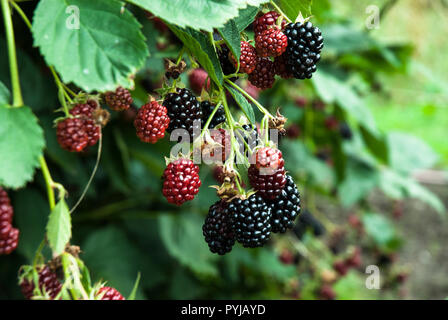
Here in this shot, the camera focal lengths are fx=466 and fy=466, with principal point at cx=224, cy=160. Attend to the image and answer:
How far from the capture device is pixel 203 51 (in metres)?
0.57


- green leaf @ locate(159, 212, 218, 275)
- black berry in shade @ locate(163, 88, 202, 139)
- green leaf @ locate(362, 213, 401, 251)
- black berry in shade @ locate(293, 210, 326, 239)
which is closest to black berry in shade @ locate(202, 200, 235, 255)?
black berry in shade @ locate(163, 88, 202, 139)

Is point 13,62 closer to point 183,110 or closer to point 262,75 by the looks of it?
point 183,110

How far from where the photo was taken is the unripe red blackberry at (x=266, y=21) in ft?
2.07

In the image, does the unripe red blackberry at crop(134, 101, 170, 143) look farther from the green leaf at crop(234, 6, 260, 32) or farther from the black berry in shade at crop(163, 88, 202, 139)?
the green leaf at crop(234, 6, 260, 32)

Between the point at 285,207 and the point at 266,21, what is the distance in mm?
256

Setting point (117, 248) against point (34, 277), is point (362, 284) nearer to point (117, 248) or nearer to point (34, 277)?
point (117, 248)

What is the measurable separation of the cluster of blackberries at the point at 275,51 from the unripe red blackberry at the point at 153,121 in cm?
11

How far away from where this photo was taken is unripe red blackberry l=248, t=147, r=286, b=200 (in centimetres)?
60

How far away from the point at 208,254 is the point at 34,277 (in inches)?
46.0

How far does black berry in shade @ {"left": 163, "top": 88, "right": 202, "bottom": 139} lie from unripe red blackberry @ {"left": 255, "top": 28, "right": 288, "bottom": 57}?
0.11m

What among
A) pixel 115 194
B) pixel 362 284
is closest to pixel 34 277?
pixel 115 194

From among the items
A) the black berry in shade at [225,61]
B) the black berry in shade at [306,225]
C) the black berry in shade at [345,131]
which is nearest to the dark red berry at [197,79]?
the black berry in shade at [225,61]

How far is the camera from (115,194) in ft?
6.52

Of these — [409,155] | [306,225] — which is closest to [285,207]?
[306,225]
